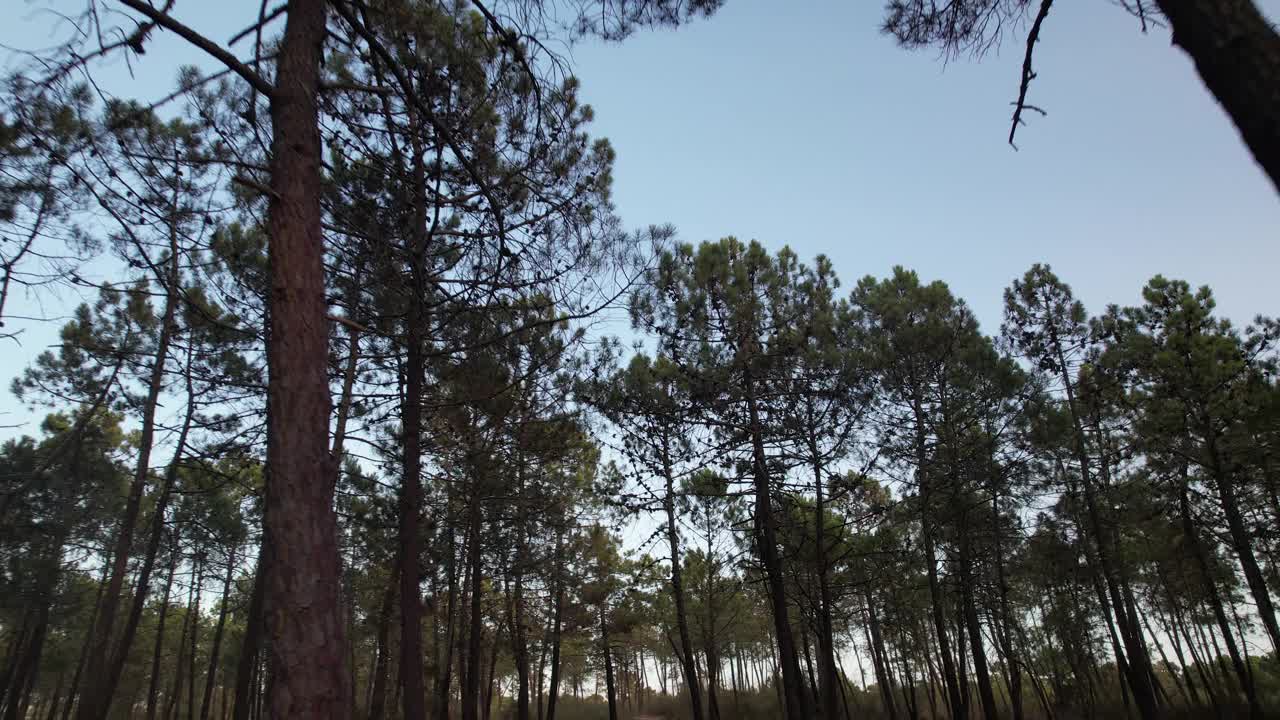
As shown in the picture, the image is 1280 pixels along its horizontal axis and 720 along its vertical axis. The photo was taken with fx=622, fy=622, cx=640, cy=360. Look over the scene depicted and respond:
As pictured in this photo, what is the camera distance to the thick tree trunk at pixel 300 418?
2.81 metres

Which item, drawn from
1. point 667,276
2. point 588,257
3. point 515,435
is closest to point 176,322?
point 515,435

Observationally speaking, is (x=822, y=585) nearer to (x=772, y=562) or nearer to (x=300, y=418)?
(x=772, y=562)

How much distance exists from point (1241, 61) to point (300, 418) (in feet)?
12.9

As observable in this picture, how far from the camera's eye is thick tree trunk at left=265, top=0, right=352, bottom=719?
281cm

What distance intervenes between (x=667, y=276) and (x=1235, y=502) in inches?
532

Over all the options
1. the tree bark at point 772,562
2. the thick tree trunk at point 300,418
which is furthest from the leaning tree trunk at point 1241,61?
the tree bark at point 772,562

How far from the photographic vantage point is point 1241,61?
5.88 ft

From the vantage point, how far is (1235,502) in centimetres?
1339

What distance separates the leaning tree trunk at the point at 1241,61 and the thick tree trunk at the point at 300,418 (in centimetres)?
381

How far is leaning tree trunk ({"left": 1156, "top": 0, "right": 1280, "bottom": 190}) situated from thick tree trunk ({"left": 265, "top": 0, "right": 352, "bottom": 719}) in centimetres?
381

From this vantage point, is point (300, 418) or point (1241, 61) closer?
point (1241, 61)

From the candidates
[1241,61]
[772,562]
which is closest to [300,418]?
[1241,61]

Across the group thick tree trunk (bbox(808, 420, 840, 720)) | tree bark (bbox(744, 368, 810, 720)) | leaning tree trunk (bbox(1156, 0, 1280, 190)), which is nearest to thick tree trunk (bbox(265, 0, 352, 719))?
leaning tree trunk (bbox(1156, 0, 1280, 190))

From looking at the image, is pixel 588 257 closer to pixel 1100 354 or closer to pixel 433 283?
pixel 433 283
